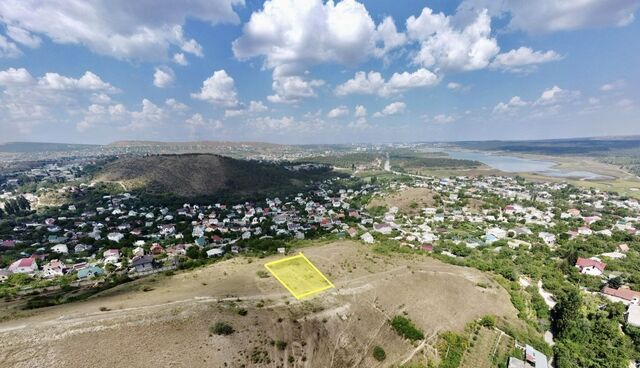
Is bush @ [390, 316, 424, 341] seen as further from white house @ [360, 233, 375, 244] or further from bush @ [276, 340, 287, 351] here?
white house @ [360, 233, 375, 244]

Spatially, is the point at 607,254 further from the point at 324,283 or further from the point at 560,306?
the point at 324,283

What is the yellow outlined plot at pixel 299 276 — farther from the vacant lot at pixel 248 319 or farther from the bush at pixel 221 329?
the bush at pixel 221 329

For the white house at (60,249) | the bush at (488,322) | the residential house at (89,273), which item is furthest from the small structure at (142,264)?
the bush at (488,322)

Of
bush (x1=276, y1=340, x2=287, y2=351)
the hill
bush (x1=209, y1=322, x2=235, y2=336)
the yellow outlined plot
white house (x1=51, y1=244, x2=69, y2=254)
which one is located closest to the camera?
bush (x1=209, y1=322, x2=235, y2=336)

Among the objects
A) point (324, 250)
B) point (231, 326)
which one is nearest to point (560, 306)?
point (324, 250)

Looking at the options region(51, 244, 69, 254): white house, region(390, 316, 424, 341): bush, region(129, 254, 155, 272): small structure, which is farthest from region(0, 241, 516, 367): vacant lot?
region(51, 244, 69, 254): white house

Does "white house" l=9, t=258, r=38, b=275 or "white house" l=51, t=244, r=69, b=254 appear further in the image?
"white house" l=51, t=244, r=69, b=254

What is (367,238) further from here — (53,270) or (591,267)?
(53,270)
